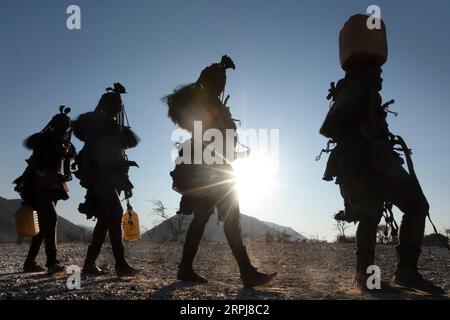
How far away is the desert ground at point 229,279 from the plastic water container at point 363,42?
2208 mm

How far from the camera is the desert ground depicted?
3.98 meters

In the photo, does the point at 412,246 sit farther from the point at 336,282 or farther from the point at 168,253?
the point at 168,253

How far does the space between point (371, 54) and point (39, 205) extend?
4364 millimetres

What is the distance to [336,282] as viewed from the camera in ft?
17.9

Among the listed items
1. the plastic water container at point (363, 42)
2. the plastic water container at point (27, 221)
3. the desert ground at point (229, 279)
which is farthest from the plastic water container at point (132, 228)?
the plastic water container at point (363, 42)

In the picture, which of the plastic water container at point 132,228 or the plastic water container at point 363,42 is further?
the plastic water container at point 132,228

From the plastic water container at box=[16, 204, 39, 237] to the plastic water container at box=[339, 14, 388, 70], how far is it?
451 cm

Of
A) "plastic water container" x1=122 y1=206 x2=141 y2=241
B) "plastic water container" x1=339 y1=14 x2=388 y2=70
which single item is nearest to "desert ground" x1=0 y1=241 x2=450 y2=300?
"plastic water container" x1=122 y1=206 x2=141 y2=241

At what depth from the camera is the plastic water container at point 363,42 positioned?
470cm

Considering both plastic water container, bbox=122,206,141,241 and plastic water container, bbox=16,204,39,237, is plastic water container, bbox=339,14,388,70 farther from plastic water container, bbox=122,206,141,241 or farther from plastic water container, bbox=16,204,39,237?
plastic water container, bbox=16,204,39,237

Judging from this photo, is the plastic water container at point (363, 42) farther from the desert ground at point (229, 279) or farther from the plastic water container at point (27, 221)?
the plastic water container at point (27, 221)

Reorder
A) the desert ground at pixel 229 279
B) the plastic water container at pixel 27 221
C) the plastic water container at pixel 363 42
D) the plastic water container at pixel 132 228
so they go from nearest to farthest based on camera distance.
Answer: the desert ground at pixel 229 279, the plastic water container at pixel 363 42, the plastic water container at pixel 27 221, the plastic water container at pixel 132 228

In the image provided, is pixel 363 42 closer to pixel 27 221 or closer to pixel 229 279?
pixel 229 279

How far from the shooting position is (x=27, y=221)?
6543mm
